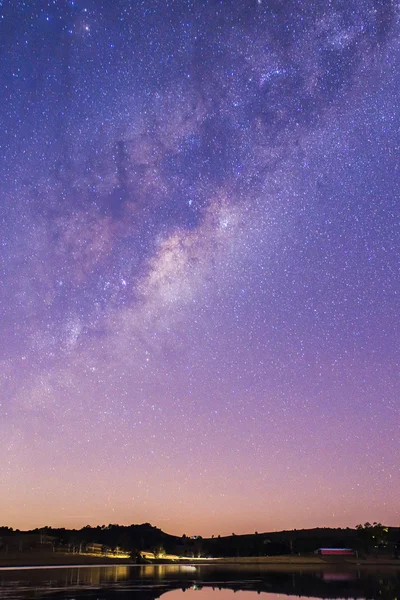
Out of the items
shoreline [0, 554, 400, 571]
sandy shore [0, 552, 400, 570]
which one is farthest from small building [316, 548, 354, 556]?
shoreline [0, 554, 400, 571]

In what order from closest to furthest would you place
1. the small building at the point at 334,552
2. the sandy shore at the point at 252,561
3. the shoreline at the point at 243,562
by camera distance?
the shoreline at the point at 243,562, the sandy shore at the point at 252,561, the small building at the point at 334,552

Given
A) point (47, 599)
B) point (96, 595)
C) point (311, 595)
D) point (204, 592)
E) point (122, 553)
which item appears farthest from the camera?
point (122, 553)

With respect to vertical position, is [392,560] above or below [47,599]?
below

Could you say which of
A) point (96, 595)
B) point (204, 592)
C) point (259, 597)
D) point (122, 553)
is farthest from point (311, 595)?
point (122, 553)

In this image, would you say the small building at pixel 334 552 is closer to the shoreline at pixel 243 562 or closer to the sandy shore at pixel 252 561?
the sandy shore at pixel 252 561

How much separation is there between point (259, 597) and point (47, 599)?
9877 millimetres

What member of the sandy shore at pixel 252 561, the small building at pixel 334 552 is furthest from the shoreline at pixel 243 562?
the small building at pixel 334 552

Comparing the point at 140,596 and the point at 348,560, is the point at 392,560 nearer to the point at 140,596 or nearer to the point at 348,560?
the point at 348,560

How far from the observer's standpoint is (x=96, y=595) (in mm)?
23875

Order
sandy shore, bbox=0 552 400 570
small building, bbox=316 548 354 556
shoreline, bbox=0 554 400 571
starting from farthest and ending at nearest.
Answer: small building, bbox=316 548 354 556
sandy shore, bbox=0 552 400 570
shoreline, bbox=0 554 400 571

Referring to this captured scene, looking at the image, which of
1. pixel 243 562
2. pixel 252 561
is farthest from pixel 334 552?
pixel 243 562

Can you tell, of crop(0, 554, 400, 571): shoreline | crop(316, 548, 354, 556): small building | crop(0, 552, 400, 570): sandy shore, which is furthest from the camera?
crop(316, 548, 354, 556): small building

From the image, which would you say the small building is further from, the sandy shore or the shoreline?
the shoreline

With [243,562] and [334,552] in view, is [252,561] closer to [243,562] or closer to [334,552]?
[243,562]
